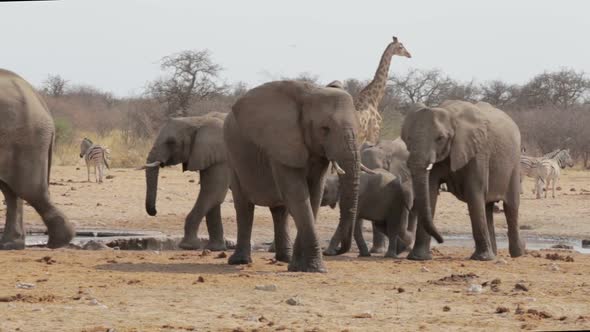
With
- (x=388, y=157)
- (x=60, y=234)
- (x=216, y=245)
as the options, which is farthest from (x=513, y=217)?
(x=60, y=234)

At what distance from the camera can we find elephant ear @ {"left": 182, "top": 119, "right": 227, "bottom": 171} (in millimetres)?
14711

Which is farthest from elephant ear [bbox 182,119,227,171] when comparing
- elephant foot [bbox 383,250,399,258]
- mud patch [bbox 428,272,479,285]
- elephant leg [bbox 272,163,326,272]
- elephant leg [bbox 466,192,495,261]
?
mud patch [bbox 428,272,479,285]

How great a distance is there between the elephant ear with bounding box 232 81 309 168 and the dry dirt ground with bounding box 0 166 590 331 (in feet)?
3.30

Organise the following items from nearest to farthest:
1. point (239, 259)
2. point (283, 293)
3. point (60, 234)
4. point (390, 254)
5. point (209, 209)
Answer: point (283, 293), point (239, 259), point (60, 234), point (390, 254), point (209, 209)

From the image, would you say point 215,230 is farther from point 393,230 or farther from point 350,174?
point 350,174

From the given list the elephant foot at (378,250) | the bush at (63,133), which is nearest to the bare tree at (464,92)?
the bush at (63,133)

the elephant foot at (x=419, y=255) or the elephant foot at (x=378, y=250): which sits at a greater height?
the elephant foot at (x=419, y=255)

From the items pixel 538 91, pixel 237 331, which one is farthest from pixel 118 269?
pixel 538 91

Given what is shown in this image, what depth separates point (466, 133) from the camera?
42.3ft

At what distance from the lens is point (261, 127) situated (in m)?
11.2

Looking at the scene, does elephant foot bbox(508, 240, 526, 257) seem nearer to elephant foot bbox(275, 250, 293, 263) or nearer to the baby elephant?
the baby elephant

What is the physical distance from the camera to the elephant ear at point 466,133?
41.9 feet

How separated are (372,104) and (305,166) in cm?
1196

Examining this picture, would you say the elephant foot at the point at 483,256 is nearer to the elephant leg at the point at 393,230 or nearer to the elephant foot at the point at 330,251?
the elephant leg at the point at 393,230
